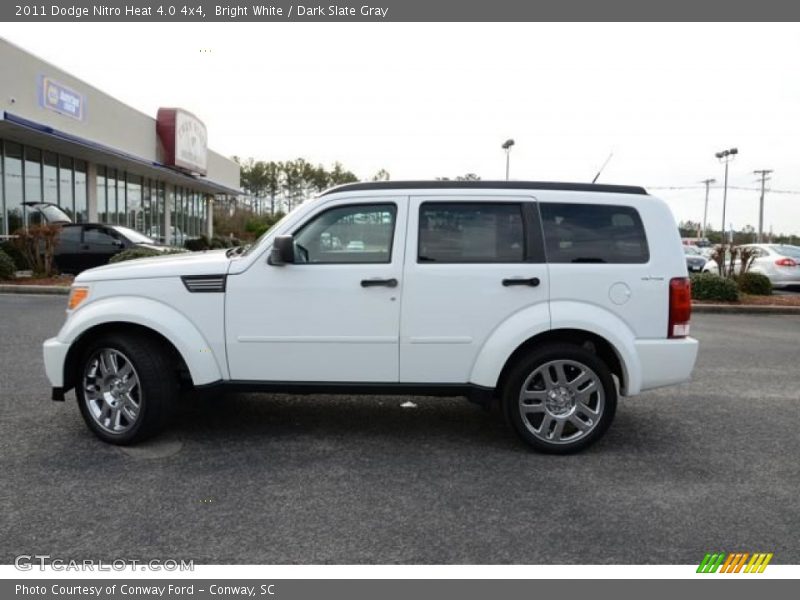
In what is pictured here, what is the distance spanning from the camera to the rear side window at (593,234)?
15.7 feet

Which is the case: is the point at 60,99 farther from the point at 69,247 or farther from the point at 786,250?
the point at 786,250

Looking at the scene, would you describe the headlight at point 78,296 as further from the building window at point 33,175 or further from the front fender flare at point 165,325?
the building window at point 33,175

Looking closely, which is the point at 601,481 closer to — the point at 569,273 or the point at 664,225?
the point at 569,273

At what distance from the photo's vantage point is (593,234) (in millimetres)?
4820

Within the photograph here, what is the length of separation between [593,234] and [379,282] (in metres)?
1.56

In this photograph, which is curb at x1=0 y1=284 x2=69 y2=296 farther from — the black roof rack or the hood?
the black roof rack

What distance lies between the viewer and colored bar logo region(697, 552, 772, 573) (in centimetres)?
326

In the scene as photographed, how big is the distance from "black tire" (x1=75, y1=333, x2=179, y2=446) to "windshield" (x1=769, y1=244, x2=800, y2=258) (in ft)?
60.1

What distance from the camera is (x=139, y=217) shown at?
30.1 meters

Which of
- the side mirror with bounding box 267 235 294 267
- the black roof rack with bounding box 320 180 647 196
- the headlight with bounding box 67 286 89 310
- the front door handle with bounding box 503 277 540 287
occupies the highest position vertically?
the black roof rack with bounding box 320 180 647 196

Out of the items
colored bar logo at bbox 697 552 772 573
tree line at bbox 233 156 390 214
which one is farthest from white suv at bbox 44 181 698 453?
tree line at bbox 233 156 390 214

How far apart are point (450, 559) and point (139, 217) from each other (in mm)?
29746

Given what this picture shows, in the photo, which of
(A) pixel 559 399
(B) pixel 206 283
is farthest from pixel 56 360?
(A) pixel 559 399

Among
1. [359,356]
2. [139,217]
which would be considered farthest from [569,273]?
[139,217]
